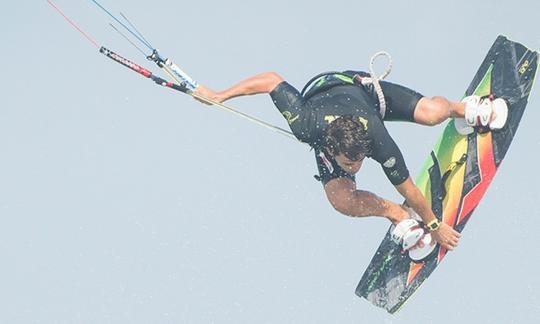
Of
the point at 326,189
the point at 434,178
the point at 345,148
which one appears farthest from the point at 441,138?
the point at 345,148

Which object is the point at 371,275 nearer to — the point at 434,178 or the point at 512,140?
the point at 434,178

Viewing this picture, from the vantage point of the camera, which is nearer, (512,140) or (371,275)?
(512,140)

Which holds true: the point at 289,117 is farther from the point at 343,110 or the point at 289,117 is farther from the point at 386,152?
the point at 386,152

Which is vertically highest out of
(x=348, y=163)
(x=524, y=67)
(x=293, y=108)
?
(x=524, y=67)

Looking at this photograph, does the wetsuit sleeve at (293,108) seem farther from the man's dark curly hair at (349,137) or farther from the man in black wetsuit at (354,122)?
the man's dark curly hair at (349,137)

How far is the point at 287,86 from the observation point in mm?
7500

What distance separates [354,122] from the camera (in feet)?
22.4

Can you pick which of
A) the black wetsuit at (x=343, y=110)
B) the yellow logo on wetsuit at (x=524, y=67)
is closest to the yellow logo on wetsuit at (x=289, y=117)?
the black wetsuit at (x=343, y=110)

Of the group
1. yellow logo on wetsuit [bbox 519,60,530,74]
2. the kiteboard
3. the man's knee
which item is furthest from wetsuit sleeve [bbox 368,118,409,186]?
yellow logo on wetsuit [bbox 519,60,530,74]

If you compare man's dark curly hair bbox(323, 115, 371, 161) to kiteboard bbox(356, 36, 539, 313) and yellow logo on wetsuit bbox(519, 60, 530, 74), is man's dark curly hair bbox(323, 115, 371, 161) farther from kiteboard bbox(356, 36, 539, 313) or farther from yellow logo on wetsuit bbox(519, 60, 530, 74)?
yellow logo on wetsuit bbox(519, 60, 530, 74)

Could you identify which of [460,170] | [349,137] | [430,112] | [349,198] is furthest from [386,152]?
[460,170]

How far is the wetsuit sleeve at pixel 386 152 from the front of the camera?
6902 mm

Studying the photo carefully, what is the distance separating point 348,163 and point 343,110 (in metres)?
0.41

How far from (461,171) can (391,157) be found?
1824mm
